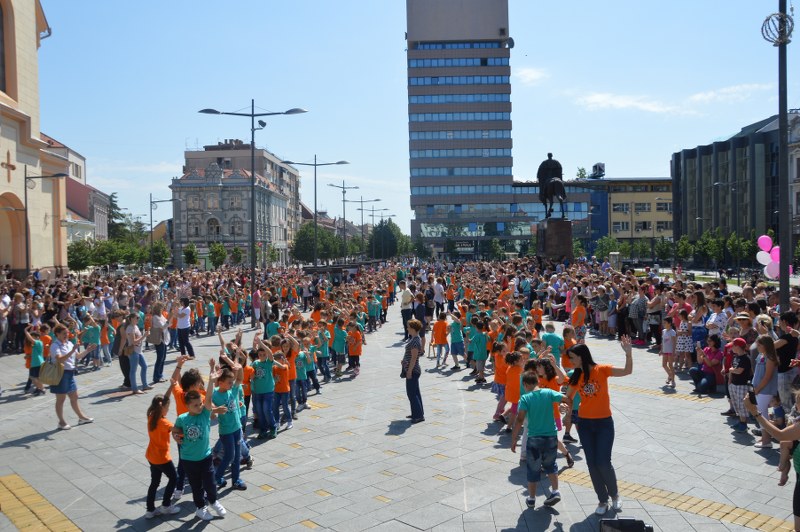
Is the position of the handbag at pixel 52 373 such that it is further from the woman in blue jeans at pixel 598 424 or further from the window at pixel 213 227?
the window at pixel 213 227

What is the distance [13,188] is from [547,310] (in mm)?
27022

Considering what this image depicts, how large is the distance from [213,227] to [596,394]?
88737 mm

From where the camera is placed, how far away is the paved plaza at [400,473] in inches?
267

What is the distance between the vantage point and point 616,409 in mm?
11156

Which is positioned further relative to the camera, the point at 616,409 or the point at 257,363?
the point at 616,409

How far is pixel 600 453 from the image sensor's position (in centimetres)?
665

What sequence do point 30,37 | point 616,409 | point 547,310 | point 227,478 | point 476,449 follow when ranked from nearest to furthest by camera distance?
point 227,478 → point 476,449 → point 616,409 → point 547,310 → point 30,37

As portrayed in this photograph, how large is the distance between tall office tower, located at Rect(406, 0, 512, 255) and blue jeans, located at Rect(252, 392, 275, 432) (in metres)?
86.3

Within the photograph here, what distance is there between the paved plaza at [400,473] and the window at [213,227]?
8057cm

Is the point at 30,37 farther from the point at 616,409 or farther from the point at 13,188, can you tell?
the point at 616,409

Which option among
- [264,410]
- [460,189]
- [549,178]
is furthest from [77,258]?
[460,189]

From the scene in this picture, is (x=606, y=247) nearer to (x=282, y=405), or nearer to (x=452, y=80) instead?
(x=452, y=80)

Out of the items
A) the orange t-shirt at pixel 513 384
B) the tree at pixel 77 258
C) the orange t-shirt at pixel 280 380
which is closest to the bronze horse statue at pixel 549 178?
the orange t-shirt at pixel 513 384

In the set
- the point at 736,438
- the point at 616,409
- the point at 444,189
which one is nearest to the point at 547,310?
the point at 616,409
